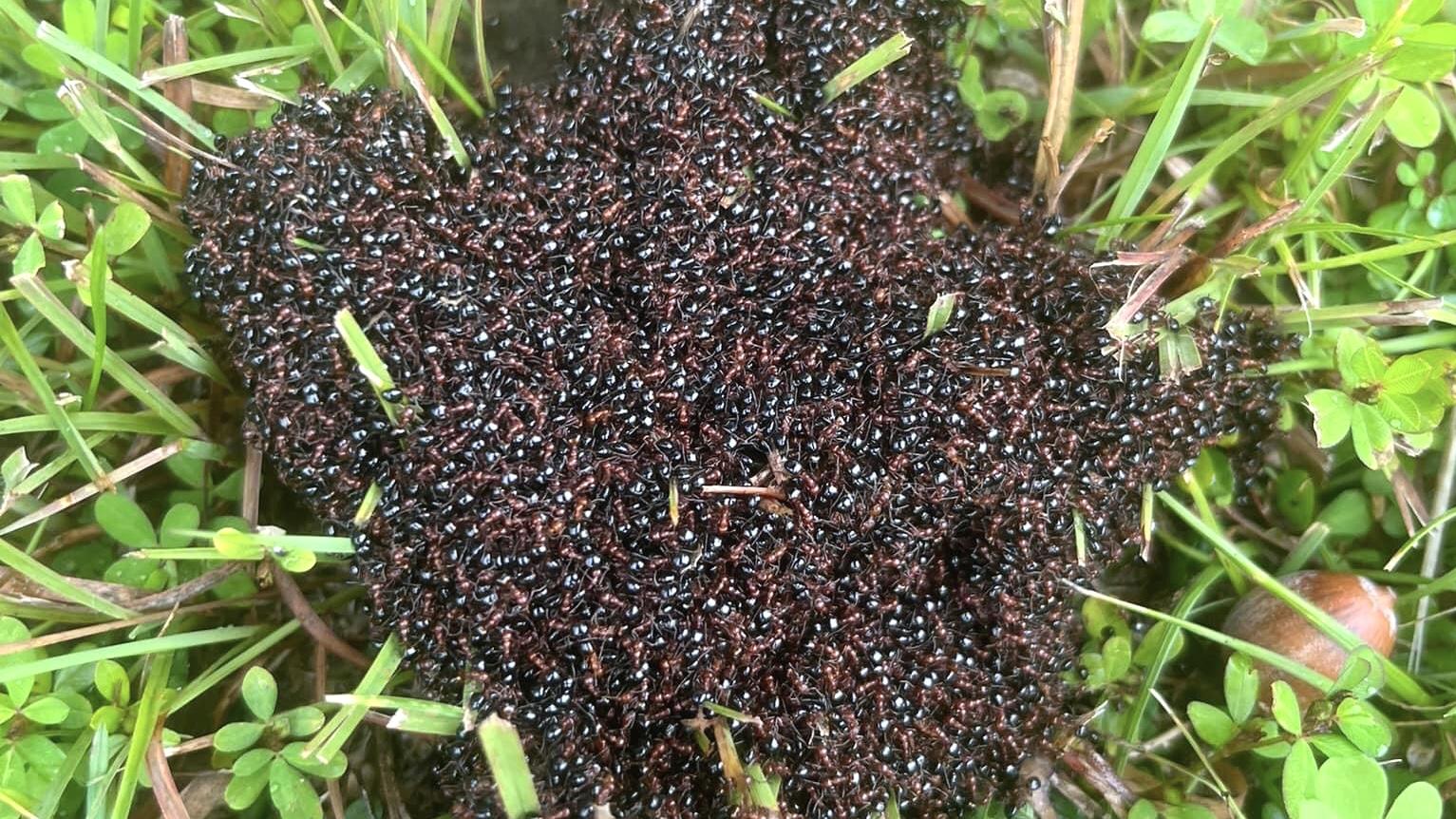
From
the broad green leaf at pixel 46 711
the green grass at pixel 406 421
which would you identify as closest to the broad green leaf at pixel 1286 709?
the green grass at pixel 406 421

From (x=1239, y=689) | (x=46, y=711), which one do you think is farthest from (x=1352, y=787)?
(x=46, y=711)

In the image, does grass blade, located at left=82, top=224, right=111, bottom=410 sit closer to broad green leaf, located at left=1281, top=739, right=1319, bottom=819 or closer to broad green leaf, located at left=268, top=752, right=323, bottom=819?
broad green leaf, located at left=268, top=752, right=323, bottom=819

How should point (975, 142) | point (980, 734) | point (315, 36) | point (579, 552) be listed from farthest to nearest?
point (975, 142)
point (315, 36)
point (980, 734)
point (579, 552)

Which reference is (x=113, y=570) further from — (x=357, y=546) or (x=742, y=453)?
(x=742, y=453)

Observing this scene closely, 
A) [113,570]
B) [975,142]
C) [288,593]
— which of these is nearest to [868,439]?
[975,142]

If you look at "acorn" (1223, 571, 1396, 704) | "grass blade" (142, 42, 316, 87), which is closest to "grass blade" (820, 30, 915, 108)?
Answer: "grass blade" (142, 42, 316, 87)

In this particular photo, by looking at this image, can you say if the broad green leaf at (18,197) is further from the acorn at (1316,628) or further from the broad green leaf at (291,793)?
the acorn at (1316,628)

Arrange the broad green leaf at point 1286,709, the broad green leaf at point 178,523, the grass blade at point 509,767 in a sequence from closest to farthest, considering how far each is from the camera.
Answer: the grass blade at point 509,767 < the broad green leaf at point 1286,709 < the broad green leaf at point 178,523
